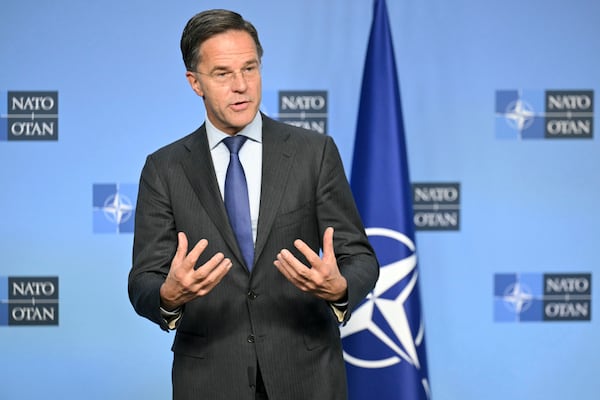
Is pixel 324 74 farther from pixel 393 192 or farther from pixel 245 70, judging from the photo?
pixel 245 70

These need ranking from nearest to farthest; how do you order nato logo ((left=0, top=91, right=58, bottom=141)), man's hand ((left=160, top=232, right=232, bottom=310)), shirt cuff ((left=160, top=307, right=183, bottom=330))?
man's hand ((left=160, top=232, right=232, bottom=310)) < shirt cuff ((left=160, top=307, right=183, bottom=330)) < nato logo ((left=0, top=91, right=58, bottom=141))

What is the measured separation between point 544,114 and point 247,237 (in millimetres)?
1954

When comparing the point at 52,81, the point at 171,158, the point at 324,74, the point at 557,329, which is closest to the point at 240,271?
the point at 171,158

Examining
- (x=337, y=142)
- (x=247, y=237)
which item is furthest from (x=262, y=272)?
(x=337, y=142)

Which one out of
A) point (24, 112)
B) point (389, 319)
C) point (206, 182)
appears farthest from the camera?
point (24, 112)

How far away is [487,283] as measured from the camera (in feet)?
11.1

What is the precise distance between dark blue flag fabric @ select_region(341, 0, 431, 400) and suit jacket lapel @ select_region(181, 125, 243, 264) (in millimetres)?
1166

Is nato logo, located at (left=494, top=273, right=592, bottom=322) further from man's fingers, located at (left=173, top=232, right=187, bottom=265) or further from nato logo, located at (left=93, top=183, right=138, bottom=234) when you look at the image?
man's fingers, located at (left=173, top=232, right=187, bottom=265)

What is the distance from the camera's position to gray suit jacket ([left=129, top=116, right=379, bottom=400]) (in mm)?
1839

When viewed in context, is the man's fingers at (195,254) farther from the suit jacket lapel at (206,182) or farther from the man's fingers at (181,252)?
the suit jacket lapel at (206,182)

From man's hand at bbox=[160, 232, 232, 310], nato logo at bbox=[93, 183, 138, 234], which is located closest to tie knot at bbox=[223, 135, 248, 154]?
man's hand at bbox=[160, 232, 232, 310]

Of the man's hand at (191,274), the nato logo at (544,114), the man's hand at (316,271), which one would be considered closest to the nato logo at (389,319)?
the nato logo at (544,114)

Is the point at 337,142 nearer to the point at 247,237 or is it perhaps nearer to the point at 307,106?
the point at 307,106

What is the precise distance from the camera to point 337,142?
334cm
